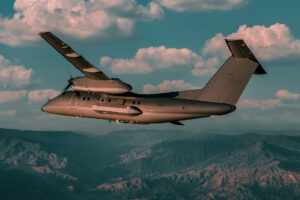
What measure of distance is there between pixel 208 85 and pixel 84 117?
14.6 m

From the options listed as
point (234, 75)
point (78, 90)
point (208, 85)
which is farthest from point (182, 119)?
point (78, 90)

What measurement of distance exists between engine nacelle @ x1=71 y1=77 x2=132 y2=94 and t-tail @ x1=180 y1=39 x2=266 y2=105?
7.64 metres

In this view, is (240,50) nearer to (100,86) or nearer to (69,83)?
(100,86)

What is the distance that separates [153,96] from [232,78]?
8.74m

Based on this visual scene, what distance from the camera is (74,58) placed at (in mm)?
31797

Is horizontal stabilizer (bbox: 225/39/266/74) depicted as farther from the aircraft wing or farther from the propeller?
the propeller

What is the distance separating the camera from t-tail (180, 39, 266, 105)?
101 ft

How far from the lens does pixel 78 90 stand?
36.1m

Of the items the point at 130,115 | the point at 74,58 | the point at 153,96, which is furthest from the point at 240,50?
the point at 74,58

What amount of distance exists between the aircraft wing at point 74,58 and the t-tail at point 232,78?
1037 centimetres

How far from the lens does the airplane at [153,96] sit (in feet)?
102

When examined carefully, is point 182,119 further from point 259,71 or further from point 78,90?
point 78,90

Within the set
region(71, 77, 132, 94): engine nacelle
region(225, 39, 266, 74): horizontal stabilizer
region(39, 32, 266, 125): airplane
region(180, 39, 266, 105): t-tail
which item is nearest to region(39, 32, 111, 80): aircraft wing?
region(39, 32, 266, 125): airplane

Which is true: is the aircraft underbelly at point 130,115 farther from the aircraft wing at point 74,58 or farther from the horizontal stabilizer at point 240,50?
the horizontal stabilizer at point 240,50
